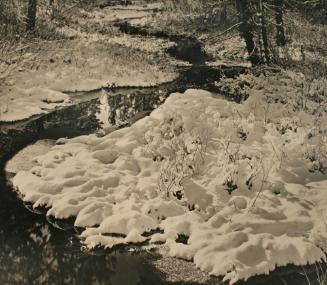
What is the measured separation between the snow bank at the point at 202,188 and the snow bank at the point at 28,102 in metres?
2.69

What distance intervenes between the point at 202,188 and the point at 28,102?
7351mm

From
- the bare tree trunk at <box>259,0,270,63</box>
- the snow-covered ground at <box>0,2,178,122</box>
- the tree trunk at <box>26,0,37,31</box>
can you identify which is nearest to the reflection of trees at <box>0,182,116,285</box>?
the snow-covered ground at <box>0,2,178,122</box>

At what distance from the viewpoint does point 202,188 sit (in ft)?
28.6

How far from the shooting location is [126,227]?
306 inches

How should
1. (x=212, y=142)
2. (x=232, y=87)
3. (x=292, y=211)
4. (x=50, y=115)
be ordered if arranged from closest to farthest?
(x=292, y=211)
(x=212, y=142)
(x=50, y=115)
(x=232, y=87)

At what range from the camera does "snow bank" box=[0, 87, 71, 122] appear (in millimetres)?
13406

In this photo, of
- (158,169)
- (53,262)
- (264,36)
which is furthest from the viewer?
(264,36)

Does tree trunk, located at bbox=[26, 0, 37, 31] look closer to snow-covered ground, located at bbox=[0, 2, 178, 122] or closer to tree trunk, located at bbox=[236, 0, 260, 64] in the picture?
snow-covered ground, located at bbox=[0, 2, 178, 122]

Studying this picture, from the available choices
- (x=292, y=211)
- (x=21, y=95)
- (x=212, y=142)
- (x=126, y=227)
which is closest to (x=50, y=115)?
(x=21, y=95)

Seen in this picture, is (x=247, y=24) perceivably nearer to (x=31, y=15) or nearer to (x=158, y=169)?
(x=31, y=15)

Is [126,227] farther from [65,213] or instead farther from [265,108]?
[265,108]

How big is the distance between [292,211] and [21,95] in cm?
922

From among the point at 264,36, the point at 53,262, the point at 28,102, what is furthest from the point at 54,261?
the point at 264,36

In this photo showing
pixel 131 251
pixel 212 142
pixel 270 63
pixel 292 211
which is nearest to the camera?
pixel 131 251
